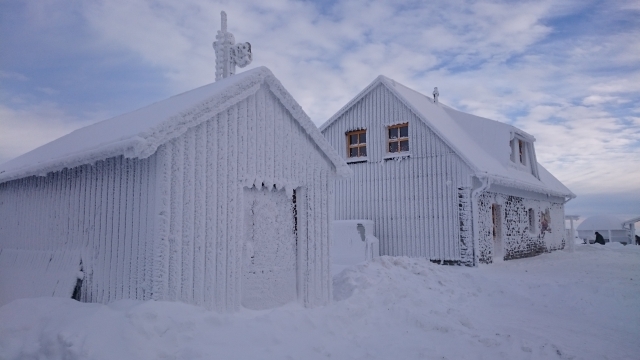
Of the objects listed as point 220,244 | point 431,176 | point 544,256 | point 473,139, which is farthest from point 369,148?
point 220,244

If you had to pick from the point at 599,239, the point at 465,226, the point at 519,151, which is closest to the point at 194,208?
the point at 465,226

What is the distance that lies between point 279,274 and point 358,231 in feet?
26.3

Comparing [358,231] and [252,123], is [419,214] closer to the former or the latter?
[358,231]

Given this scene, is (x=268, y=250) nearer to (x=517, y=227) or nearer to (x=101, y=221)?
(x=101, y=221)

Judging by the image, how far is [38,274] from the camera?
7738mm

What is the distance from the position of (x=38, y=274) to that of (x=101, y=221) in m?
1.93

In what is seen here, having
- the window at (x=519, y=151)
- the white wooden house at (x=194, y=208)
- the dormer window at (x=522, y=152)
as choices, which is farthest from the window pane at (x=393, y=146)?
the white wooden house at (x=194, y=208)

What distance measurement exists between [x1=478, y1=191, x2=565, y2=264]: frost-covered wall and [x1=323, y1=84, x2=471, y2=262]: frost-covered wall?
3.36ft

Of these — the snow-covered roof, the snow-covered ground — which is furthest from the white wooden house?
the snow-covered roof

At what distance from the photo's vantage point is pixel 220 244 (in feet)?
21.7

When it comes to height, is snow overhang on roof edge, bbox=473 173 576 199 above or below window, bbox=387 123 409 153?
below

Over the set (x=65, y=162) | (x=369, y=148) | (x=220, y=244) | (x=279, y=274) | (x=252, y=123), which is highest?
(x=369, y=148)

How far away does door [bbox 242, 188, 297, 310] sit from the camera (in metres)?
7.16

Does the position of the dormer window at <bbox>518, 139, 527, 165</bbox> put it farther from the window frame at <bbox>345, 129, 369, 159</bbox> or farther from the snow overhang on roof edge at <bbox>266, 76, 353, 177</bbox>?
Answer: the snow overhang on roof edge at <bbox>266, 76, 353, 177</bbox>
